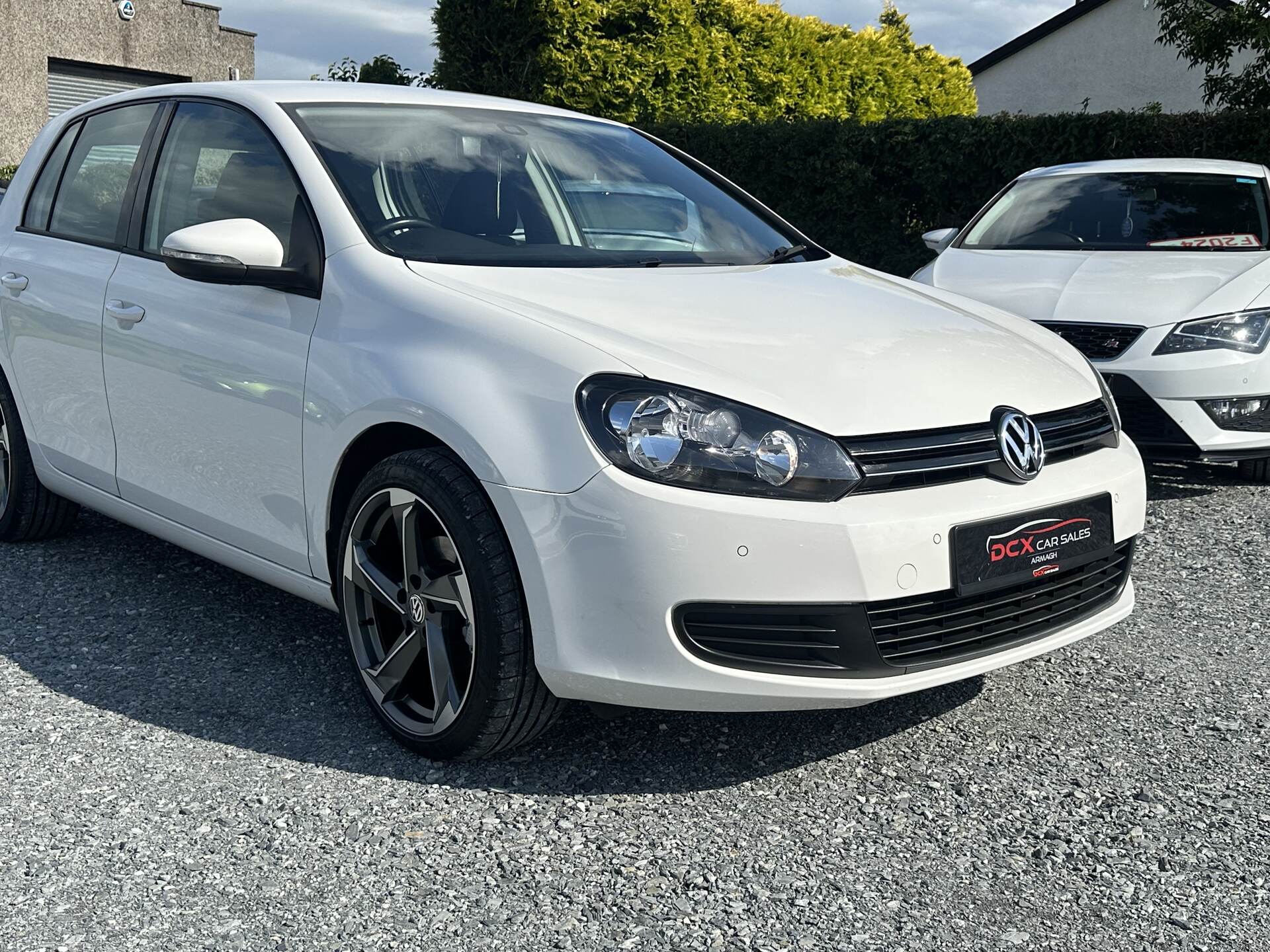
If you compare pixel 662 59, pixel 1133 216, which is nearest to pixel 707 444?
pixel 1133 216

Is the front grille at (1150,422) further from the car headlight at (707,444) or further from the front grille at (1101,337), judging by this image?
the car headlight at (707,444)

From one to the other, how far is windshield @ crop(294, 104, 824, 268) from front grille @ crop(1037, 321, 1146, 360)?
6.85ft

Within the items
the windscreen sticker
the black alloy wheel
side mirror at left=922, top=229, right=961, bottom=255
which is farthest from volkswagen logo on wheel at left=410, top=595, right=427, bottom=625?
side mirror at left=922, top=229, right=961, bottom=255

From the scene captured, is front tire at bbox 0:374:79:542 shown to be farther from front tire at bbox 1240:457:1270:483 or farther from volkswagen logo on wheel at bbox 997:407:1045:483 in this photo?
front tire at bbox 1240:457:1270:483

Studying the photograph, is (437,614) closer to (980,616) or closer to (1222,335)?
(980,616)

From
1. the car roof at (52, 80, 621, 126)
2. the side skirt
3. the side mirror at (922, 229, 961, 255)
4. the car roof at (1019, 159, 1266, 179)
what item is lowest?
the side skirt

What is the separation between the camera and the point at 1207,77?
36.4 feet

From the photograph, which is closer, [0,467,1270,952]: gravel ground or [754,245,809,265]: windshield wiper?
[0,467,1270,952]: gravel ground

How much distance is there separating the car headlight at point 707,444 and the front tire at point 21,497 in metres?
2.83

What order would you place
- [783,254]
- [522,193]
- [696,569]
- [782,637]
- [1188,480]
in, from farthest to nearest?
[1188,480] < [783,254] < [522,193] < [782,637] < [696,569]

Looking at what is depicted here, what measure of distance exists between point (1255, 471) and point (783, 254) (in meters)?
3.18

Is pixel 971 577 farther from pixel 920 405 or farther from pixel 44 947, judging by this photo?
pixel 44 947

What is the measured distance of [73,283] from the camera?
4.18m

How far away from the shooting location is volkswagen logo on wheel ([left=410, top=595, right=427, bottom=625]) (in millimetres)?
3072
